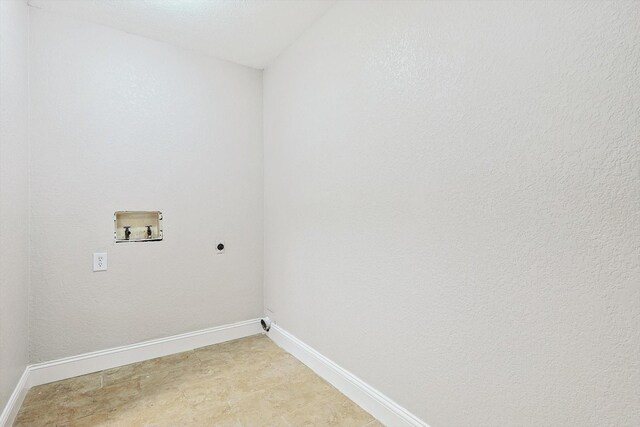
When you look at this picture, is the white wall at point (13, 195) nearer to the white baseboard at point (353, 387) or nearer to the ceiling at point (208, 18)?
the ceiling at point (208, 18)

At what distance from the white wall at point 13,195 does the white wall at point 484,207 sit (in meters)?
1.68

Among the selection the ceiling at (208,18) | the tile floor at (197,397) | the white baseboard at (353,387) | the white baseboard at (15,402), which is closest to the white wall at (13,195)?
the white baseboard at (15,402)

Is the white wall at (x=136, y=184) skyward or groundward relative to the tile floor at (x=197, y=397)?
skyward

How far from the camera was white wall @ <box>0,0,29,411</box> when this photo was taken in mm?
1527

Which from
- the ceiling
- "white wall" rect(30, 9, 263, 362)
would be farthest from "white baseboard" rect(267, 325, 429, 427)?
the ceiling

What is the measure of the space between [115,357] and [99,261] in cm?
70

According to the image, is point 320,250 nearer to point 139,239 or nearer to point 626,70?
point 139,239

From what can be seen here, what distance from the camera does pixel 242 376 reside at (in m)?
2.09

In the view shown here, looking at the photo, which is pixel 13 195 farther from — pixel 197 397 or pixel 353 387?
pixel 353 387

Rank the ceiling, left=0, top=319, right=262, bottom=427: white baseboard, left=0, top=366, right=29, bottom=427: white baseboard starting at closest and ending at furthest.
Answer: left=0, top=366, right=29, bottom=427: white baseboard, left=0, top=319, right=262, bottom=427: white baseboard, the ceiling

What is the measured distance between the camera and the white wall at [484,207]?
0.90m

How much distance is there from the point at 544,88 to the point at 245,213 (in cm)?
231

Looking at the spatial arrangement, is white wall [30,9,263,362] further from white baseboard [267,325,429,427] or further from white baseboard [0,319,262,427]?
white baseboard [267,325,429,427]

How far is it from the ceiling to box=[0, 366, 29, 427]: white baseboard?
90.8 inches
